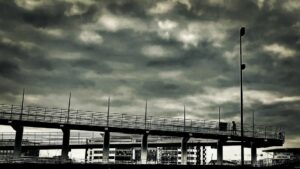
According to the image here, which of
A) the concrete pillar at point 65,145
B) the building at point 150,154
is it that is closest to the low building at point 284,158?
the concrete pillar at point 65,145

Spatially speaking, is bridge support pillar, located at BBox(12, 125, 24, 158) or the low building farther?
the low building

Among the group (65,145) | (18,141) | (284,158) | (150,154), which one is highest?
(18,141)

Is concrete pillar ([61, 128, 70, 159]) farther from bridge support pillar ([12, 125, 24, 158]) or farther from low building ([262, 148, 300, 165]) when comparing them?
low building ([262, 148, 300, 165])

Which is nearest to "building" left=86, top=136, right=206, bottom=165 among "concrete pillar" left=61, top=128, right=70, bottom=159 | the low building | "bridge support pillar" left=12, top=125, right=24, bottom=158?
the low building

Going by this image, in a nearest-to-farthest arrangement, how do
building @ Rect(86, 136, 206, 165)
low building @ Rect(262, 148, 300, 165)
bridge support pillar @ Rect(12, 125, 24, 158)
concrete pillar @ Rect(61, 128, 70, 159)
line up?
bridge support pillar @ Rect(12, 125, 24, 158), concrete pillar @ Rect(61, 128, 70, 159), low building @ Rect(262, 148, 300, 165), building @ Rect(86, 136, 206, 165)

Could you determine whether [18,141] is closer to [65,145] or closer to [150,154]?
[65,145]

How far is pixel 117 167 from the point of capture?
53500 millimetres

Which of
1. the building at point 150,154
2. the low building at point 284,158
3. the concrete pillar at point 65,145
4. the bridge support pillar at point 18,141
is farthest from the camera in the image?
the building at point 150,154

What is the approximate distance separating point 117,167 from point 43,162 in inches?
427

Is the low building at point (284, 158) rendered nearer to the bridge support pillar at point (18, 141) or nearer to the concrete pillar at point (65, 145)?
the concrete pillar at point (65, 145)

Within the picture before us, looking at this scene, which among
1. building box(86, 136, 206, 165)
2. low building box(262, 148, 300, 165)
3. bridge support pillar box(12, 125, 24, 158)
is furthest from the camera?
building box(86, 136, 206, 165)

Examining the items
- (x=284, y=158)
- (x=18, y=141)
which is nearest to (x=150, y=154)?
(x=284, y=158)

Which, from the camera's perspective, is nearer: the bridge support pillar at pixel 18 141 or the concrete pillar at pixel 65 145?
the bridge support pillar at pixel 18 141

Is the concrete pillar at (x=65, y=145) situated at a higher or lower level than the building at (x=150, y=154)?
higher
